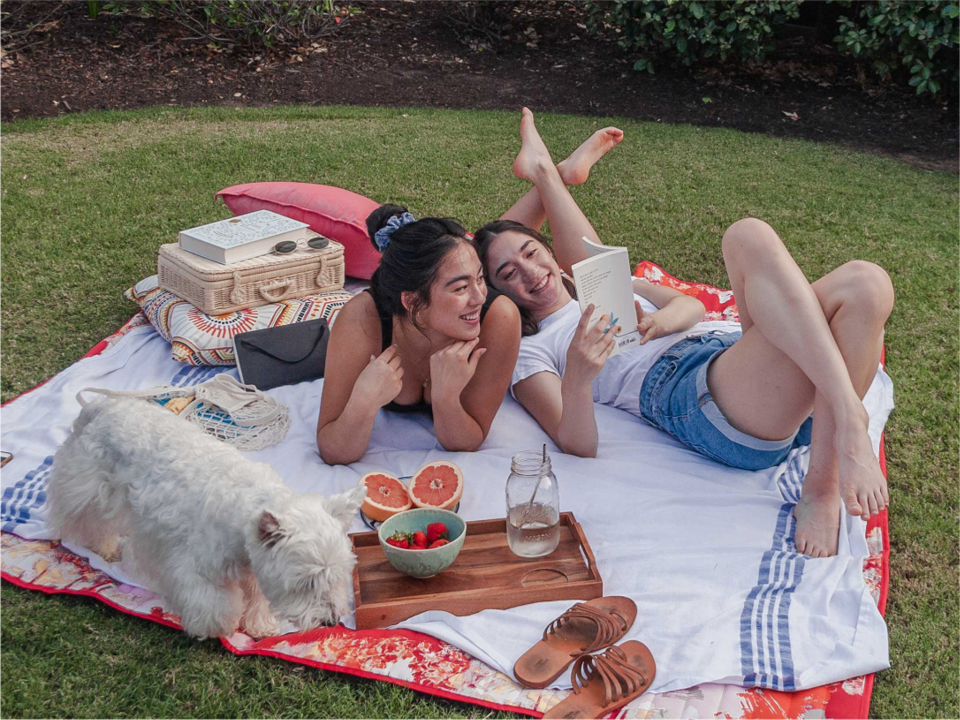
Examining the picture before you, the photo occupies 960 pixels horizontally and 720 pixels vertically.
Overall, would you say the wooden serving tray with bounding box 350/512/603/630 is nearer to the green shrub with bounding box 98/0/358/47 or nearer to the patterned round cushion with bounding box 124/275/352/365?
the patterned round cushion with bounding box 124/275/352/365

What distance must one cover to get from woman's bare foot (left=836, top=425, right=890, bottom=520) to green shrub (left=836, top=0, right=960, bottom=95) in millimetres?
6119

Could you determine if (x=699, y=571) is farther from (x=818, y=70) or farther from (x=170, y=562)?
(x=818, y=70)

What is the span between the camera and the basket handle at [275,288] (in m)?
4.42

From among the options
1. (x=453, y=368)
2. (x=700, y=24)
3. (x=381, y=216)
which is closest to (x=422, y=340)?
(x=453, y=368)

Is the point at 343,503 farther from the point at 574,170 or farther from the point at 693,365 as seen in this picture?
the point at 574,170

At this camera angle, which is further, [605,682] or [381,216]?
[381,216]

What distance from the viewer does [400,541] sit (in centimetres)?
275

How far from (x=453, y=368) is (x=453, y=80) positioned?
6.89 metres

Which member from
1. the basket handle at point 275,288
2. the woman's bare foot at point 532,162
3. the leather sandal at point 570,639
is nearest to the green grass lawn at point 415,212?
the leather sandal at point 570,639

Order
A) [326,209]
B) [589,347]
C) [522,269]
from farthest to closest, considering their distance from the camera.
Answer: [326,209], [522,269], [589,347]

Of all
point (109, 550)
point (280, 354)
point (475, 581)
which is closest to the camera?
point (475, 581)

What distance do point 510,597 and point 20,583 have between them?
1666 millimetres

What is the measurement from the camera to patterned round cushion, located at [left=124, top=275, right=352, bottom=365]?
4.20 metres

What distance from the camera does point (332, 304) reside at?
4562mm
